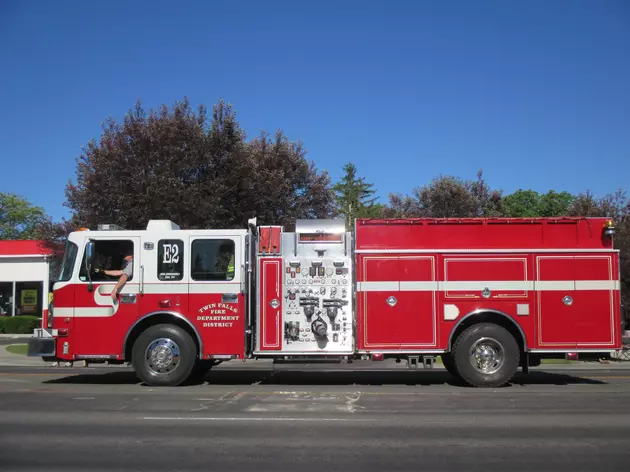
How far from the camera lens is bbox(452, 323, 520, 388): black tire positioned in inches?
424

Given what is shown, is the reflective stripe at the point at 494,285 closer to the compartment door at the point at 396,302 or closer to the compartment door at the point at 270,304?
the compartment door at the point at 396,302

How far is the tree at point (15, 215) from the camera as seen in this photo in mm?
72188

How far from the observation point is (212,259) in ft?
36.7

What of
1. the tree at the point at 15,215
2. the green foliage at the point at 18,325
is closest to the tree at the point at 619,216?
the green foliage at the point at 18,325

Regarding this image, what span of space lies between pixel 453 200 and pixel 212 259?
64.7ft

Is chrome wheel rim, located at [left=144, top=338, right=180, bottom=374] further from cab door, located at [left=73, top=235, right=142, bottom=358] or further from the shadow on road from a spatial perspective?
the shadow on road

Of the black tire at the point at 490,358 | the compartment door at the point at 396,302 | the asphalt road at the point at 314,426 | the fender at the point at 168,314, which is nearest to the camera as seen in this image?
the asphalt road at the point at 314,426

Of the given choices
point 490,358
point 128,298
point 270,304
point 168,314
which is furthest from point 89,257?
point 490,358

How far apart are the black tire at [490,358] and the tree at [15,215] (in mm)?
70713

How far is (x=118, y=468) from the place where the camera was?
5.67 m

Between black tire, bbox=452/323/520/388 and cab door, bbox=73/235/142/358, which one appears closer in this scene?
black tire, bbox=452/323/520/388

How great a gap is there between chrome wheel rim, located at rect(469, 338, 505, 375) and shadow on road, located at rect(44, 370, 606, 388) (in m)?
0.71

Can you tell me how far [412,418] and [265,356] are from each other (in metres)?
3.76

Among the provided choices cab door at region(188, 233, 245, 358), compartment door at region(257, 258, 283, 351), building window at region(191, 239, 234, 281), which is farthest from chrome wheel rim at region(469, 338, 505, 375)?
building window at region(191, 239, 234, 281)
